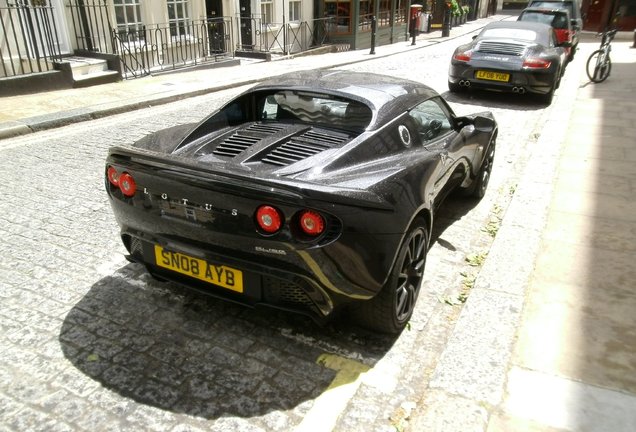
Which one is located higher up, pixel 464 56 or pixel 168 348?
pixel 464 56

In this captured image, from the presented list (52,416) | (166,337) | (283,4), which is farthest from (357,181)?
(283,4)

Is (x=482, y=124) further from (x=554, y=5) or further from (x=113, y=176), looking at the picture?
(x=554, y=5)

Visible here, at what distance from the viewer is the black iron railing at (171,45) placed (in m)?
13.1

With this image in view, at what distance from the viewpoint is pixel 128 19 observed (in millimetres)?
13336

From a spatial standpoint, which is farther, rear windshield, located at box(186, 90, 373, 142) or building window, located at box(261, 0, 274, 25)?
building window, located at box(261, 0, 274, 25)

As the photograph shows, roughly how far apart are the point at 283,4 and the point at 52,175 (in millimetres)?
16130

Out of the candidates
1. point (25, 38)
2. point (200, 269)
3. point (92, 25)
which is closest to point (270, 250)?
point (200, 269)

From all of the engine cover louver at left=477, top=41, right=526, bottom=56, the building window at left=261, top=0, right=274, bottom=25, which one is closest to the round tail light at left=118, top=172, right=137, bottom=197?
the engine cover louver at left=477, top=41, right=526, bottom=56

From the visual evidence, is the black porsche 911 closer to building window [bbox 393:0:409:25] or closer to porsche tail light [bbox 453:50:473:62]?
porsche tail light [bbox 453:50:473:62]

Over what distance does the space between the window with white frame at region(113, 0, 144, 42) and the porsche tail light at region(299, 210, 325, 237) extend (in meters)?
12.0

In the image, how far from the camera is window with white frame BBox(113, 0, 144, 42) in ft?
42.5

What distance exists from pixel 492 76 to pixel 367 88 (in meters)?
7.32

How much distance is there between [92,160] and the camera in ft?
21.0

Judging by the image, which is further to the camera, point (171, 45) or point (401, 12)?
point (401, 12)
